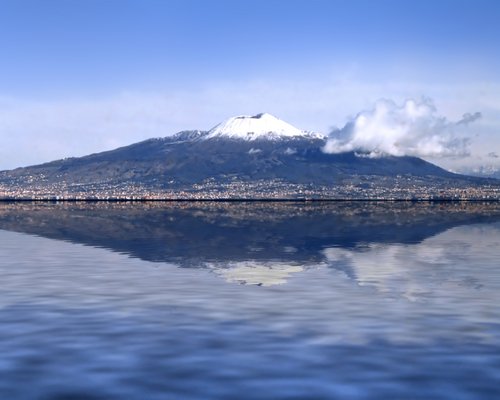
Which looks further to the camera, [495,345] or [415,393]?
[495,345]

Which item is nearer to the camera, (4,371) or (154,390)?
(154,390)

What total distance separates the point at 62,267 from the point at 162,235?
4180 centimetres

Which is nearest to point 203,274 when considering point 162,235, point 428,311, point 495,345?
point 428,311

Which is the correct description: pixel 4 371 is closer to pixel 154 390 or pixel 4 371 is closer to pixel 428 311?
pixel 154 390

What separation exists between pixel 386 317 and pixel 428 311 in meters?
3.10

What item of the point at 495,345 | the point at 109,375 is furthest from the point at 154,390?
the point at 495,345

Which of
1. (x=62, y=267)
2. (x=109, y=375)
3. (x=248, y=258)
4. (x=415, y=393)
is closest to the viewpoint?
(x=415, y=393)

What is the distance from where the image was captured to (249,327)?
3303cm

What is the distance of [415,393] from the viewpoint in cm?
2275

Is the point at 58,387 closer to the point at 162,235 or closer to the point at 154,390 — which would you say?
the point at 154,390

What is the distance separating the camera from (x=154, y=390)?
75.6 ft

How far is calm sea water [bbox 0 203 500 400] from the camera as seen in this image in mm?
23781

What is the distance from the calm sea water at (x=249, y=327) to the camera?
23.8m

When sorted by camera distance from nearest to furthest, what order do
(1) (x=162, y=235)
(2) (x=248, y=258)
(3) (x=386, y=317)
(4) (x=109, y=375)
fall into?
(4) (x=109, y=375) < (3) (x=386, y=317) < (2) (x=248, y=258) < (1) (x=162, y=235)
